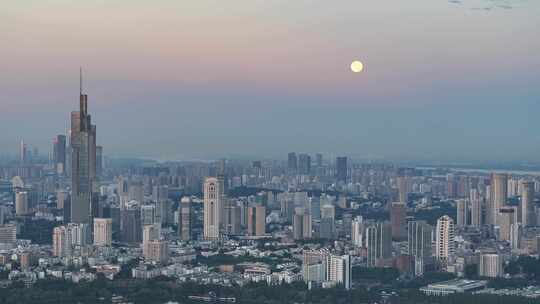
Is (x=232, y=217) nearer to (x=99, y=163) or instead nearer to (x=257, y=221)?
(x=257, y=221)

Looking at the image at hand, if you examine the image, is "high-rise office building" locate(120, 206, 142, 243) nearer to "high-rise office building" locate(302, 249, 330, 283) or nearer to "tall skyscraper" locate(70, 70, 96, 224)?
"tall skyscraper" locate(70, 70, 96, 224)

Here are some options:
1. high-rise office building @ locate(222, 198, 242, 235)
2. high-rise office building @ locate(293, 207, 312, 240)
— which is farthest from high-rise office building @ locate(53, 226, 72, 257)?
high-rise office building @ locate(293, 207, 312, 240)

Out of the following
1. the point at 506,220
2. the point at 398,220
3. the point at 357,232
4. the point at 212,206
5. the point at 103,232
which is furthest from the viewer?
the point at 212,206

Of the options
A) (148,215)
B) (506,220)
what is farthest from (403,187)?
(148,215)

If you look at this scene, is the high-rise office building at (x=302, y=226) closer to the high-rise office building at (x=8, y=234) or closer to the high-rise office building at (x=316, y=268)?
the high-rise office building at (x=316, y=268)

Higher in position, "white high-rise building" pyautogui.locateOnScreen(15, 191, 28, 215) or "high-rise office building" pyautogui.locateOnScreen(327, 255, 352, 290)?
"white high-rise building" pyautogui.locateOnScreen(15, 191, 28, 215)

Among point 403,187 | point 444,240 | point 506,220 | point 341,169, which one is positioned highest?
point 341,169
